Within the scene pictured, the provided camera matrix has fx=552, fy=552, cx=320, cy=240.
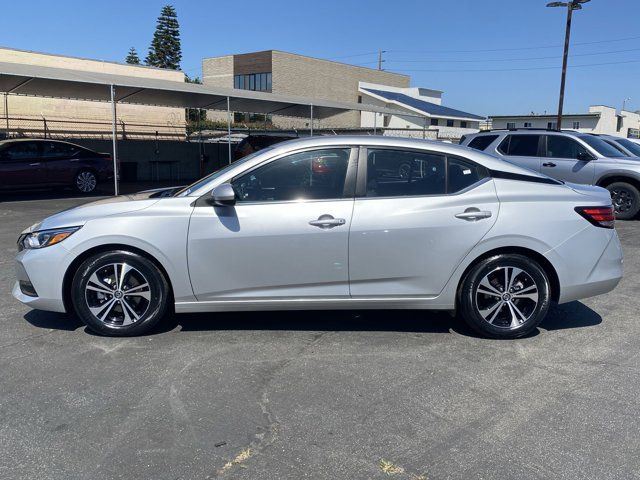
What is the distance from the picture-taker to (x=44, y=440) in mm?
3070

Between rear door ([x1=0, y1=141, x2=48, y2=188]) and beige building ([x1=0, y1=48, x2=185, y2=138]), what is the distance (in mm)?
7251

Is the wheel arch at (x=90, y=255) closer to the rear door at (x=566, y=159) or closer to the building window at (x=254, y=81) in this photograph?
the rear door at (x=566, y=159)

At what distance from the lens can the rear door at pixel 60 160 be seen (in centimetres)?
1470

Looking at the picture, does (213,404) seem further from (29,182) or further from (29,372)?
(29,182)

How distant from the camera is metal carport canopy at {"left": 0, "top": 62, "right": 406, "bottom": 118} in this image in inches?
499

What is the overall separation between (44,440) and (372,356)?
227cm

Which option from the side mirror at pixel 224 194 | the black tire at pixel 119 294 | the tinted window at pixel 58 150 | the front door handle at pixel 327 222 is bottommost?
the black tire at pixel 119 294

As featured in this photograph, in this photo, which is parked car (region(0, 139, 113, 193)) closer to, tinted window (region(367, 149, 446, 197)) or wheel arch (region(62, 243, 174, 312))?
wheel arch (region(62, 243, 174, 312))

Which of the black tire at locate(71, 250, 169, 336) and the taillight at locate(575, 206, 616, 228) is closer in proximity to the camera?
the black tire at locate(71, 250, 169, 336)

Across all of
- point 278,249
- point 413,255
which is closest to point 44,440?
point 278,249

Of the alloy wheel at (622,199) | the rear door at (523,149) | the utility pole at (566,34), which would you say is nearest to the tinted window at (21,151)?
the rear door at (523,149)

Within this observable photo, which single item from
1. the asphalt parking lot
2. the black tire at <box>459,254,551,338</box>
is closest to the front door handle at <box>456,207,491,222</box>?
the black tire at <box>459,254,551,338</box>

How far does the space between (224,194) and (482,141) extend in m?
9.51

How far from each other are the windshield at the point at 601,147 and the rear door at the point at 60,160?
12874 mm
